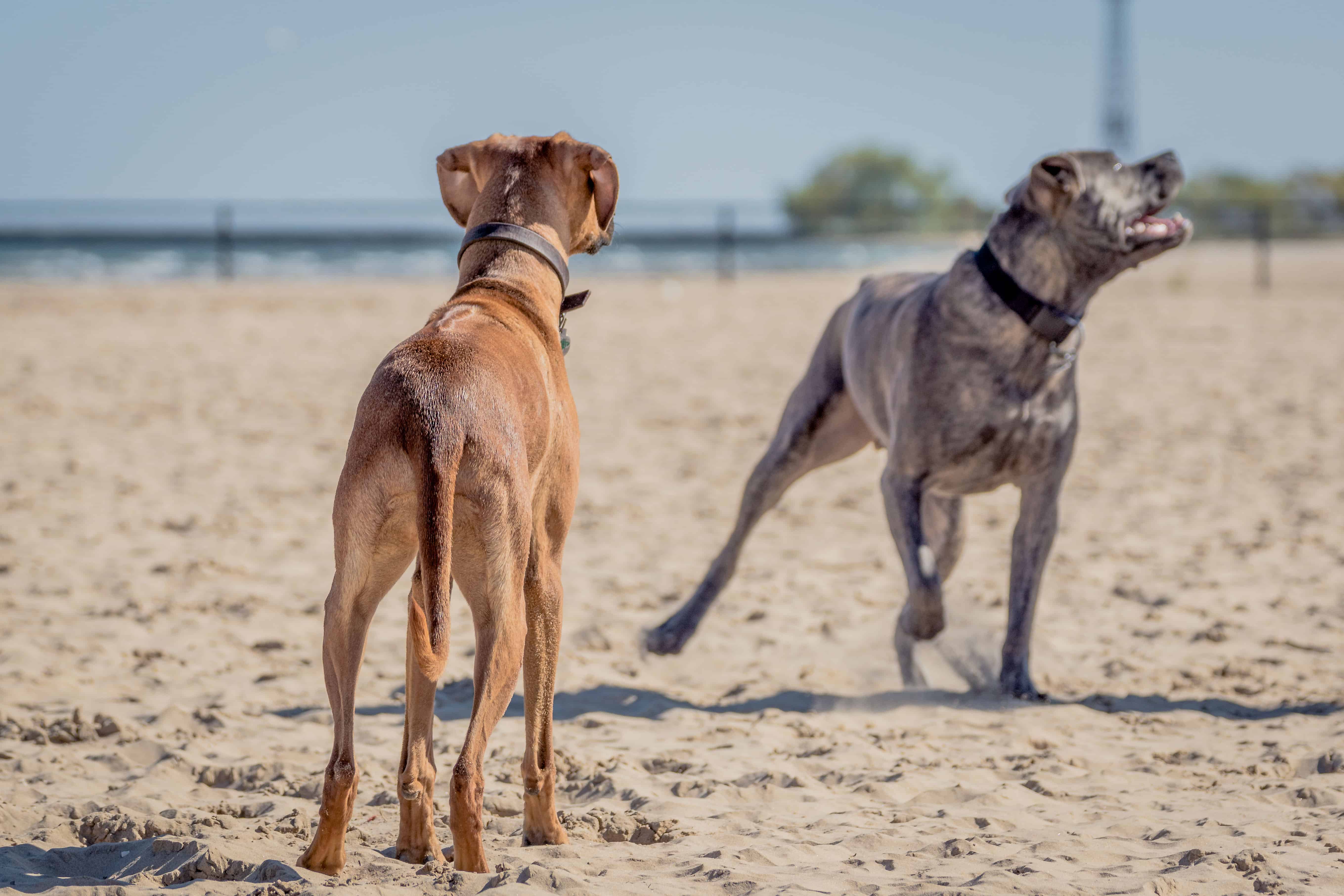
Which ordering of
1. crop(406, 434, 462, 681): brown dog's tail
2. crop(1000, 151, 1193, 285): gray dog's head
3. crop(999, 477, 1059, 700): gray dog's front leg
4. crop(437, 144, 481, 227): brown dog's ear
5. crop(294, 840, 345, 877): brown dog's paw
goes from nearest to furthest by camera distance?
crop(406, 434, 462, 681): brown dog's tail → crop(294, 840, 345, 877): brown dog's paw → crop(437, 144, 481, 227): brown dog's ear → crop(1000, 151, 1193, 285): gray dog's head → crop(999, 477, 1059, 700): gray dog's front leg

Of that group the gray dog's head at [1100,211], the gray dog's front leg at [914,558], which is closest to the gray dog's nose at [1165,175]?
the gray dog's head at [1100,211]

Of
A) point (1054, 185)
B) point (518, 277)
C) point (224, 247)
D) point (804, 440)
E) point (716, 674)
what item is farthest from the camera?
point (224, 247)

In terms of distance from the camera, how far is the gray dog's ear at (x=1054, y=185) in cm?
418

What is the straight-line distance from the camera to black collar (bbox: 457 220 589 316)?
9.97 ft

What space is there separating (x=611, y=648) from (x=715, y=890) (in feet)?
7.58

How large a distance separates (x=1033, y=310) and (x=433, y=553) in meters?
2.56

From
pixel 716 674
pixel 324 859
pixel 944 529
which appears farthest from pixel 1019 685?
pixel 324 859

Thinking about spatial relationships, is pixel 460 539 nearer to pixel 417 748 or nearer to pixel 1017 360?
pixel 417 748

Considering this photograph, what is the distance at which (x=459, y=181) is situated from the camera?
331cm

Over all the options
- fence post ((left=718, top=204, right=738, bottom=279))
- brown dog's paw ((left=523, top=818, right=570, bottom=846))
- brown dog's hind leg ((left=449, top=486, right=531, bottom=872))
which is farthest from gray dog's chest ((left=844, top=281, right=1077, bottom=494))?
fence post ((left=718, top=204, right=738, bottom=279))

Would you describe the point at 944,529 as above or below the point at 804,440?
below

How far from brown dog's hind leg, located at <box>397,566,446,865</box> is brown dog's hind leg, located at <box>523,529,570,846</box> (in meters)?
0.25

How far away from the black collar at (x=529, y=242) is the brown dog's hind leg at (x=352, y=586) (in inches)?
31.2

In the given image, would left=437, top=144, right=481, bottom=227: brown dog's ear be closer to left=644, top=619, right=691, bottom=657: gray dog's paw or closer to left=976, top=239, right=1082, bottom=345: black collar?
left=976, top=239, right=1082, bottom=345: black collar
